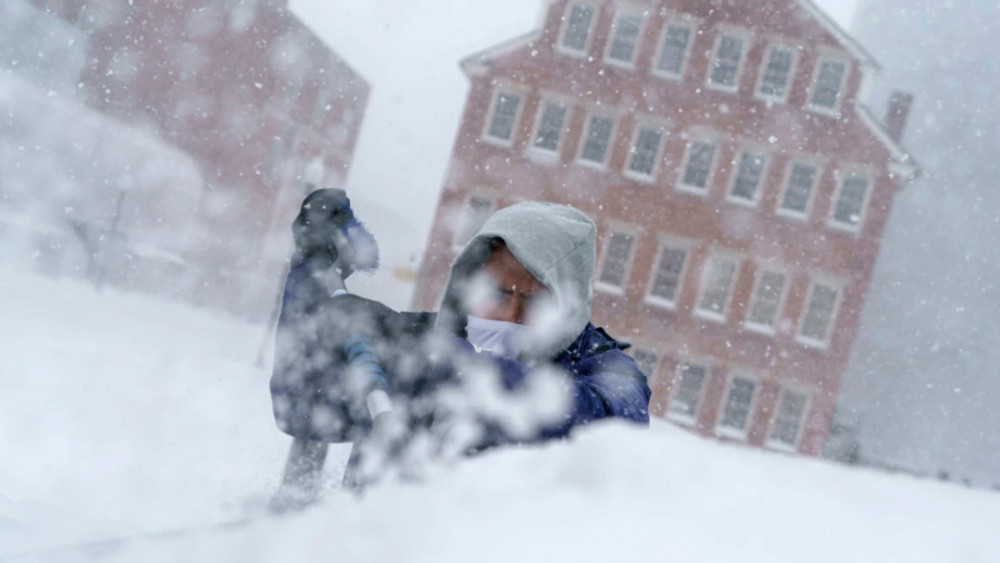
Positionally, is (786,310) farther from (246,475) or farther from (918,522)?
(918,522)

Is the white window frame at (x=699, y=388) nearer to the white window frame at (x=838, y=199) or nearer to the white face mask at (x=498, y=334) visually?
the white window frame at (x=838, y=199)

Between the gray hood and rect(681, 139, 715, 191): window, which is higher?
rect(681, 139, 715, 191): window

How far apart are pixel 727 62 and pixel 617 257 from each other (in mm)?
4738

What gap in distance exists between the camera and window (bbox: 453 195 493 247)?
15.9m

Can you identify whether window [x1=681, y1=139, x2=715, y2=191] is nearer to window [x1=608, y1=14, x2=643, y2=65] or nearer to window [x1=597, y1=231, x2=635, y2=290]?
window [x1=597, y1=231, x2=635, y2=290]

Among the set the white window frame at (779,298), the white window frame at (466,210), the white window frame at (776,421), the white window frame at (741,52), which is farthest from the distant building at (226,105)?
the white window frame at (776,421)

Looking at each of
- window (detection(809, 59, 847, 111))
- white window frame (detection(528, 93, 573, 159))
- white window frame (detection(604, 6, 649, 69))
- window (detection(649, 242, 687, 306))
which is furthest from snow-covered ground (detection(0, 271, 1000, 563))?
window (detection(809, 59, 847, 111))

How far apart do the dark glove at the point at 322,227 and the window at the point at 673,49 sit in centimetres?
1502

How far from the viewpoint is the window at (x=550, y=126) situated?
15.9 m

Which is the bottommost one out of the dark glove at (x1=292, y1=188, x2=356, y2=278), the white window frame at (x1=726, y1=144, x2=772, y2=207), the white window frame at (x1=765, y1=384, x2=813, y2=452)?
the white window frame at (x1=765, y1=384, x2=813, y2=452)

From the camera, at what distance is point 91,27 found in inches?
865

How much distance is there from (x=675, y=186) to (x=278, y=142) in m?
15.5

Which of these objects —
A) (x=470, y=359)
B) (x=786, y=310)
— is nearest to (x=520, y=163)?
(x=786, y=310)

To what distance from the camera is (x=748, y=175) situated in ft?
51.7
